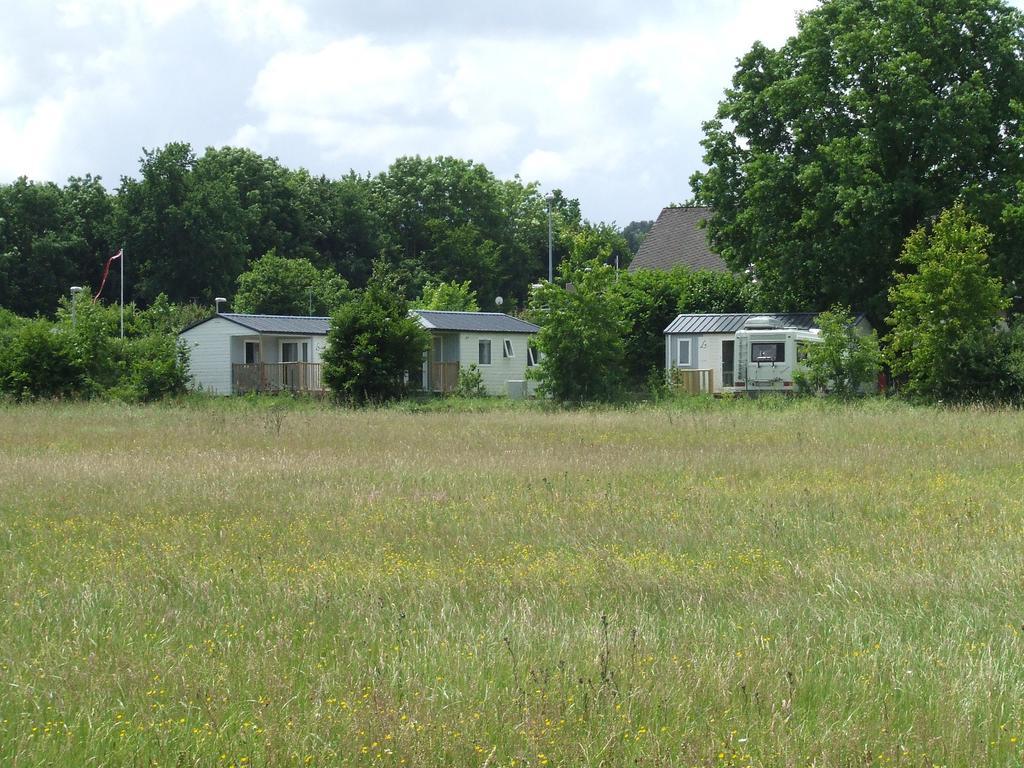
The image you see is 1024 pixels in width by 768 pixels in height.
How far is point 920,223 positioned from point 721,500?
30942 mm

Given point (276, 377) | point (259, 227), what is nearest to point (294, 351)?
point (276, 377)

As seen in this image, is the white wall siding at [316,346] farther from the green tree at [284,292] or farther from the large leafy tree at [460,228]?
the large leafy tree at [460,228]

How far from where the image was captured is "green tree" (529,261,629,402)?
41.1 meters

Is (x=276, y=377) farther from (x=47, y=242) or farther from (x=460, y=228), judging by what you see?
(x=460, y=228)

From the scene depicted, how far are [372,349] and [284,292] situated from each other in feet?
110

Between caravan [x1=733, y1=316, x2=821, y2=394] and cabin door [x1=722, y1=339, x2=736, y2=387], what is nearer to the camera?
caravan [x1=733, y1=316, x2=821, y2=394]

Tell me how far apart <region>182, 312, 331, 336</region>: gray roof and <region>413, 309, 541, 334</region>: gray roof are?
4.67 m

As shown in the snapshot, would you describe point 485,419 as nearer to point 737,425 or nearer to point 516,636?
point 737,425

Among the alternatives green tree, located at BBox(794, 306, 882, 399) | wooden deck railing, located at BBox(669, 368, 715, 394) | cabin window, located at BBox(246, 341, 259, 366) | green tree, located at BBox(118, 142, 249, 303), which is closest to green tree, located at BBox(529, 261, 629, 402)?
wooden deck railing, located at BBox(669, 368, 715, 394)

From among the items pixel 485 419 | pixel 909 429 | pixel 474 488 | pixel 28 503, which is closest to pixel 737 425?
pixel 909 429

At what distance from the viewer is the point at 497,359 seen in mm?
52594

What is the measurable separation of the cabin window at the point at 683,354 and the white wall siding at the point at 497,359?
7721mm

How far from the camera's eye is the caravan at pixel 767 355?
42.7m

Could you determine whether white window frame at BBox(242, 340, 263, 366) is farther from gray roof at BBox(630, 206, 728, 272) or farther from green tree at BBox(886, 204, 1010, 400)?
green tree at BBox(886, 204, 1010, 400)
